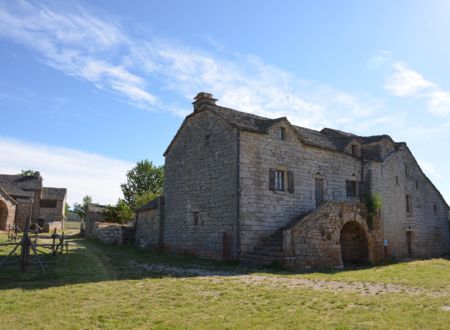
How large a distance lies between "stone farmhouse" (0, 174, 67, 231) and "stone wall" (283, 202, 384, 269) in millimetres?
35162

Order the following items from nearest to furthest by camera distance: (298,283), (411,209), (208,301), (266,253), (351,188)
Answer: (208,301)
(298,283)
(266,253)
(351,188)
(411,209)

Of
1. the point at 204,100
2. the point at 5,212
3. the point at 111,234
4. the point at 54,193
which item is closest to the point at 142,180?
the point at 54,193

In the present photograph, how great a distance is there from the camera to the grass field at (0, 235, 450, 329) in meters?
7.04

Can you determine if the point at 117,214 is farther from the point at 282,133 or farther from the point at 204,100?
the point at 282,133

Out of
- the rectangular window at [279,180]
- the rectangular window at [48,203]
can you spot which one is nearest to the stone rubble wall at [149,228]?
the rectangular window at [279,180]

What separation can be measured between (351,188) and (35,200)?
1616 inches

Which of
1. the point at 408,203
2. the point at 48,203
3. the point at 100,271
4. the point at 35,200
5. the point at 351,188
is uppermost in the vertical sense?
the point at 35,200

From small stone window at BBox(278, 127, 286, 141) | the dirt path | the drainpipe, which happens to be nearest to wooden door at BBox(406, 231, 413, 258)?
small stone window at BBox(278, 127, 286, 141)

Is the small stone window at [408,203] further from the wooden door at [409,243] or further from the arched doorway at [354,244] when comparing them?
the arched doorway at [354,244]

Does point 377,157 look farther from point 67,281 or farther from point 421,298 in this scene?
point 67,281

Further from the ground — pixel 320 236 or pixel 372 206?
pixel 372 206

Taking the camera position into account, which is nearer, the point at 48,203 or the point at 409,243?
the point at 409,243

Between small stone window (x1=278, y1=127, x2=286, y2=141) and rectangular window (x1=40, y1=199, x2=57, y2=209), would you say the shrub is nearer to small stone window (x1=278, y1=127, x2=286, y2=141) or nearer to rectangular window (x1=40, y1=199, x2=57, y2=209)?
small stone window (x1=278, y1=127, x2=286, y2=141)

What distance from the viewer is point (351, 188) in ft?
79.4
